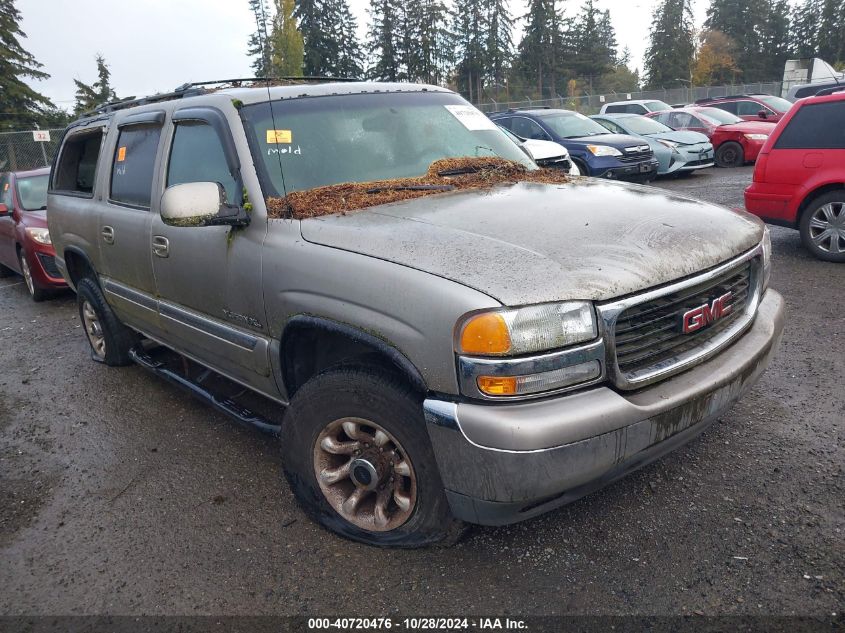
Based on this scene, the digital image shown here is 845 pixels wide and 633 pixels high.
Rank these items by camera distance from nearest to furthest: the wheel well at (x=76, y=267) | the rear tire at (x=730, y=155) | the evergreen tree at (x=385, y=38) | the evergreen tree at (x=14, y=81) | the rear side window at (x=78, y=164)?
the rear side window at (x=78, y=164), the wheel well at (x=76, y=267), the rear tire at (x=730, y=155), the evergreen tree at (x=14, y=81), the evergreen tree at (x=385, y=38)

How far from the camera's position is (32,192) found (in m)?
8.30

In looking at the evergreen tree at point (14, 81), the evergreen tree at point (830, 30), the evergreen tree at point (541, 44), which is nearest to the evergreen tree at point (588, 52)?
the evergreen tree at point (541, 44)

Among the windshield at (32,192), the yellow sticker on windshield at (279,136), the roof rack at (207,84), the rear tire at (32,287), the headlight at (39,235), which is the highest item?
the roof rack at (207,84)

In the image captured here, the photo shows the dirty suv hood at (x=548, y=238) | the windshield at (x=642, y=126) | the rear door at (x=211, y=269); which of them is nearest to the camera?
the dirty suv hood at (x=548, y=238)

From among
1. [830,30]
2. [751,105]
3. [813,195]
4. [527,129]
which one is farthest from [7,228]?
[830,30]

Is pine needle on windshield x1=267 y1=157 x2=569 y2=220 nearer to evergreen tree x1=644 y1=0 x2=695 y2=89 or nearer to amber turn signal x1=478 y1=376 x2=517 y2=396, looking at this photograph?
amber turn signal x1=478 y1=376 x2=517 y2=396

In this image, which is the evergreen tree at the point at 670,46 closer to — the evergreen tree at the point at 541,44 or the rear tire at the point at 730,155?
the evergreen tree at the point at 541,44

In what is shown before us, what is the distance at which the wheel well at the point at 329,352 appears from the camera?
7.62ft

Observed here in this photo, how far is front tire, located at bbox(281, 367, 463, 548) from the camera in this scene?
237 cm

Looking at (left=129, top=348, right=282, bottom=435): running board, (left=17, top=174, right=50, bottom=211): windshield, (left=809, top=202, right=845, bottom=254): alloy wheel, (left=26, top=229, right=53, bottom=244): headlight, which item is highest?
(left=17, top=174, right=50, bottom=211): windshield

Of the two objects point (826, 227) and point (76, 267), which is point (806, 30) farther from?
point (76, 267)

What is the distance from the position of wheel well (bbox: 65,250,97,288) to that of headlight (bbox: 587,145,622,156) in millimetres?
9364

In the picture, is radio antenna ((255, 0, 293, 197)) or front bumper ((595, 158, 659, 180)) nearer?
radio antenna ((255, 0, 293, 197))

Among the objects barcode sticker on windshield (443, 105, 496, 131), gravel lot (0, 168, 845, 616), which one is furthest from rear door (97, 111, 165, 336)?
barcode sticker on windshield (443, 105, 496, 131)
